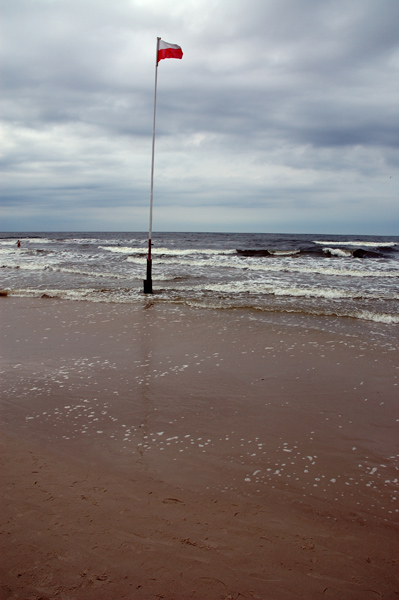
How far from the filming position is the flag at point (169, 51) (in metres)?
11.9

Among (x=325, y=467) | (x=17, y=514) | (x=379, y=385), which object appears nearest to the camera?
(x=17, y=514)

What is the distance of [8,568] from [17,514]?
0.44m

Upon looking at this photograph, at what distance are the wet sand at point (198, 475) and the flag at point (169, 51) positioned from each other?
10.1m

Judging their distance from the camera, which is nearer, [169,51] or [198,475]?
[198,475]

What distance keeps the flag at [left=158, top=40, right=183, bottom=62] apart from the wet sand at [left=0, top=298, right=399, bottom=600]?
33.1ft

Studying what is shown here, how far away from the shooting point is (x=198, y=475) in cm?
323

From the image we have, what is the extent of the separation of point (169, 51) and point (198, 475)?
12872mm

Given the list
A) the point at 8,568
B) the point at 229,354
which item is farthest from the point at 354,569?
the point at 229,354

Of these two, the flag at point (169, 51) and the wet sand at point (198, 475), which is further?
the flag at point (169, 51)

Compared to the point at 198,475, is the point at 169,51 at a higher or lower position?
higher

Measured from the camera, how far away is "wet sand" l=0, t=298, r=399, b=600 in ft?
7.52

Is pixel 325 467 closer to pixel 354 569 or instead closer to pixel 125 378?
pixel 354 569

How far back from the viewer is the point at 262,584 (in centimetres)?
223

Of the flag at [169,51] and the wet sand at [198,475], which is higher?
the flag at [169,51]
